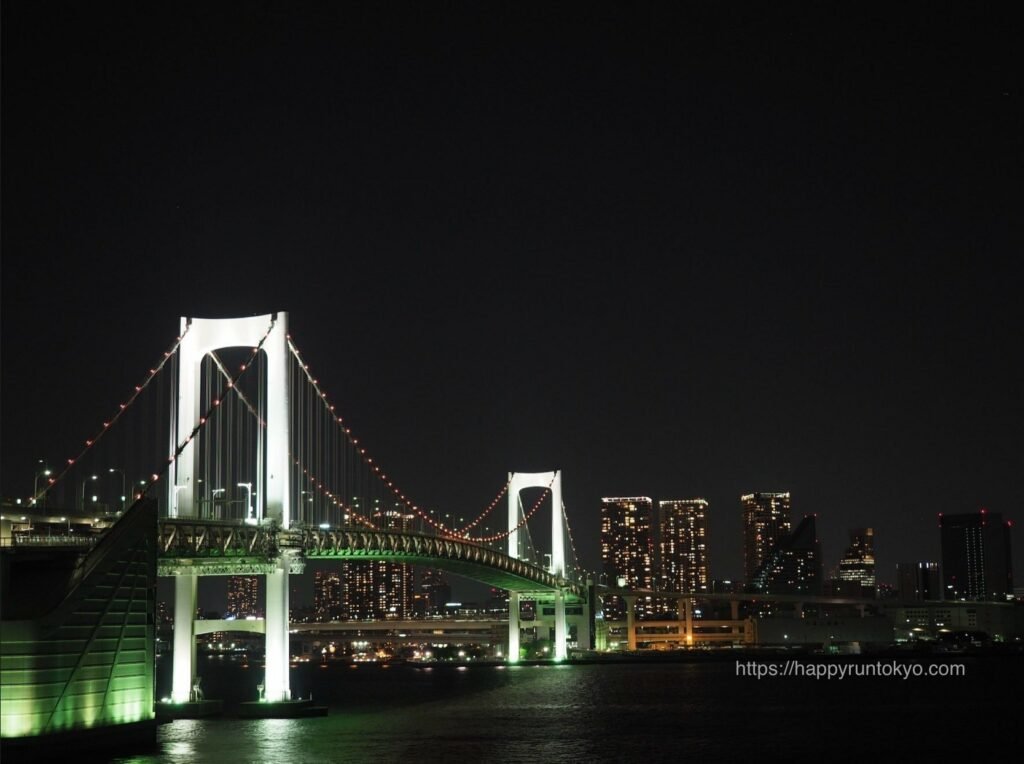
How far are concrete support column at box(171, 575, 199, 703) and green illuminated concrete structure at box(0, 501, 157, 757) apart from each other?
10.9 metres

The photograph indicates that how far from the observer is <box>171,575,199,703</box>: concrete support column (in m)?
43.5

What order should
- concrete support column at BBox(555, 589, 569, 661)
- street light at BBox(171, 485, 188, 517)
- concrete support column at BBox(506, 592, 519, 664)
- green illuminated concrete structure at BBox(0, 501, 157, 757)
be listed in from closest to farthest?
green illuminated concrete structure at BBox(0, 501, 157, 757) → street light at BBox(171, 485, 188, 517) → concrete support column at BBox(555, 589, 569, 661) → concrete support column at BBox(506, 592, 519, 664)

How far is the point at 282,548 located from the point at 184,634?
3998mm

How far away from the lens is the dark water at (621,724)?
36.9m

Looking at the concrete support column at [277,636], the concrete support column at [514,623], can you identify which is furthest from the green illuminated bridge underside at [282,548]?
the concrete support column at [514,623]

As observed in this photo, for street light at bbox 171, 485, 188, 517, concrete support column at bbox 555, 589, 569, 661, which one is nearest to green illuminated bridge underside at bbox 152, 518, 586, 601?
street light at bbox 171, 485, 188, 517

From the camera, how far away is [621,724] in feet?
153

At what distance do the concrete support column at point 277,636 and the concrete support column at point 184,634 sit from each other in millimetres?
2495

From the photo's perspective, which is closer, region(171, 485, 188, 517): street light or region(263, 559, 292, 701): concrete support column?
region(171, 485, 188, 517): street light

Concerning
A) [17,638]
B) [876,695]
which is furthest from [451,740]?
[876,695]

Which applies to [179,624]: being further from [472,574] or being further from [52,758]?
[472,574]

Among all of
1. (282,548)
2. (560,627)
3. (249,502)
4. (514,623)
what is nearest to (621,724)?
(282,548)

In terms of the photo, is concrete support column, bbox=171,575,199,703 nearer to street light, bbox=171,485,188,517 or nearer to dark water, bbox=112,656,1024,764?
dark water, bbox=112,656,1024,764

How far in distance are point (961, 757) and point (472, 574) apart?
3798 cm
